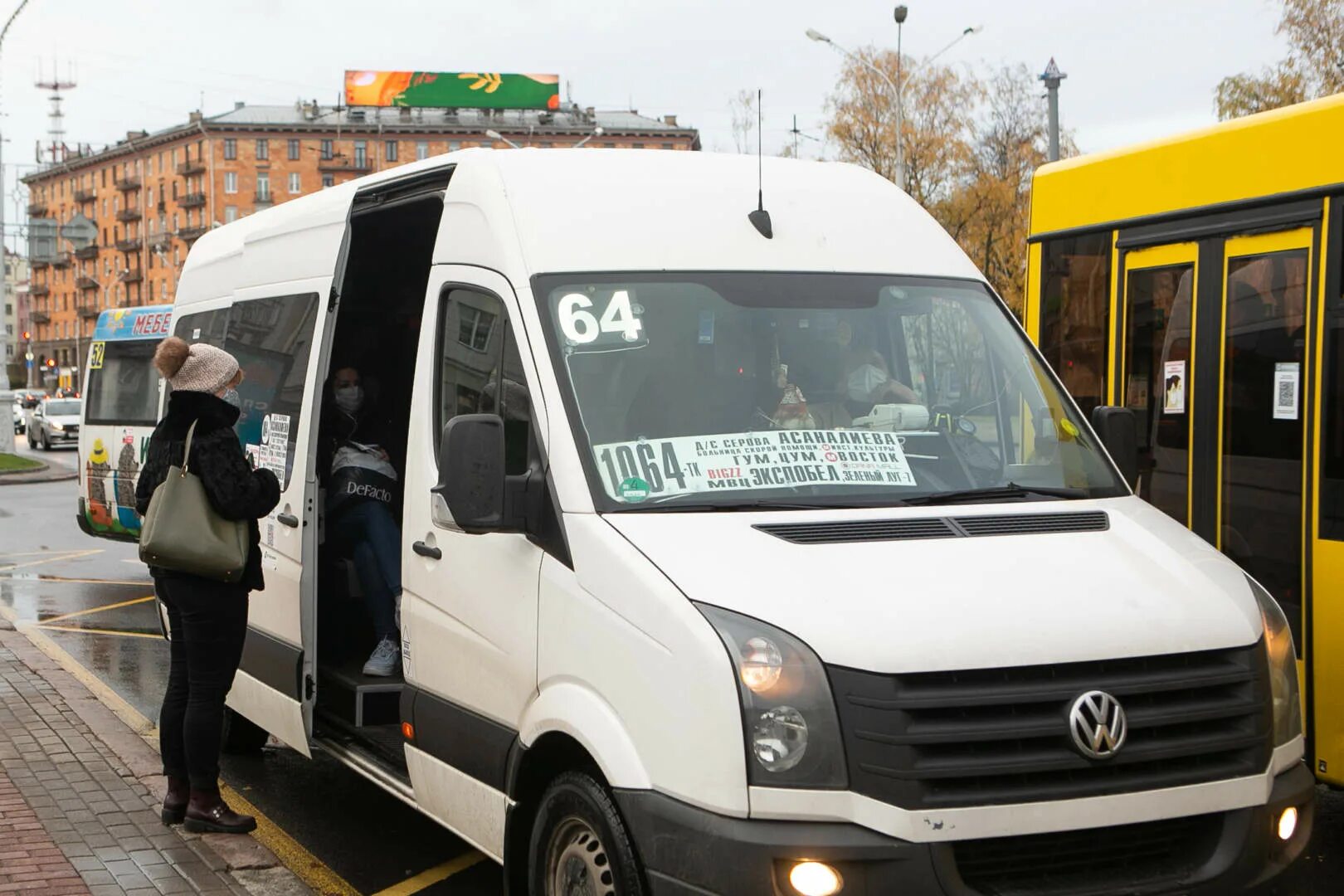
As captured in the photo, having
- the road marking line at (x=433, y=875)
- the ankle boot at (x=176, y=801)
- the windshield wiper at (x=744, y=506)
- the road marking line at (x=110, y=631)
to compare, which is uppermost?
the windshield wiper at (x=744, y=506)

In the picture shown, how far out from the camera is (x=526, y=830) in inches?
179

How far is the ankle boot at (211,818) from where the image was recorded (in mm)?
6129

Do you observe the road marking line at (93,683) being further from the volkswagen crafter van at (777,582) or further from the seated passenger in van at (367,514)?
the volkswagen crafter van at (777,582)

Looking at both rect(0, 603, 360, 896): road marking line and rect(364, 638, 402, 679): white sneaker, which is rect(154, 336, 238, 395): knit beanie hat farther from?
rect(0, 603, 360, 896): road marking line

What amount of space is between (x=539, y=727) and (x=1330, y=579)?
10.4 feet

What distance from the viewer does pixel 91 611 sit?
43.4 ft

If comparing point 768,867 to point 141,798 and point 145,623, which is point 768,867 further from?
point 145,623

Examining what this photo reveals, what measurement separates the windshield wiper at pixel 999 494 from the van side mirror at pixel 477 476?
1.14m

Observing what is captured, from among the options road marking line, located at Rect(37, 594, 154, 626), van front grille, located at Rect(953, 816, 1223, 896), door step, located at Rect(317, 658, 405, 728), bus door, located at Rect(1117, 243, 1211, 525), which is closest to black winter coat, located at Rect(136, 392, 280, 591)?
door step, located at Rect(317, 658, 405, 728)

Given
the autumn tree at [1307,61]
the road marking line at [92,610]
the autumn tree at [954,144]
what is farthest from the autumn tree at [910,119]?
the road marking line at [92,610]

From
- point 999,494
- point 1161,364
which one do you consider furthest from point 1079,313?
point 999,494

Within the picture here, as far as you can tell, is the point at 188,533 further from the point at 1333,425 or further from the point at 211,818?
the point at 1333,425

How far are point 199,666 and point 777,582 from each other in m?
3.15

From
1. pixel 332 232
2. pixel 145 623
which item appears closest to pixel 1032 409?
pixel 332 232
